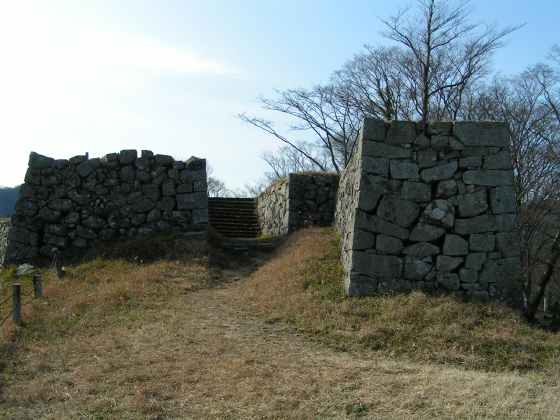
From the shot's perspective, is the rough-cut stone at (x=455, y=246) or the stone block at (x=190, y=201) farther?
the stone block at (x=190, y=201)

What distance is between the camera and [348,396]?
17.5 feet

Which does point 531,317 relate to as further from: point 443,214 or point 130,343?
point 130,343

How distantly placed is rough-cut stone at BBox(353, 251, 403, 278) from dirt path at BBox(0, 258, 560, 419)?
154 cm

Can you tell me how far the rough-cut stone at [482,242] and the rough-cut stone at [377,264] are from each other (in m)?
1.11

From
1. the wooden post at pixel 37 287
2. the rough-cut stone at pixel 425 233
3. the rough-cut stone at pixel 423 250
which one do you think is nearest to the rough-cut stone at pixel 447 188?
the rough-cut stone at pixel 425 233

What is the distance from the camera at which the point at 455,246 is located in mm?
8492

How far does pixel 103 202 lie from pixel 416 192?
7355mm

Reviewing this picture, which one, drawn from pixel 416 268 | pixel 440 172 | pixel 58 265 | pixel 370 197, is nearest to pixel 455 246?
pixel 416 268

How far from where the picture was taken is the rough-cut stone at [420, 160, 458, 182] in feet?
28.5

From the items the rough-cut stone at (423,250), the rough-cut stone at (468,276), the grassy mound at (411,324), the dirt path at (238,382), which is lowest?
the dirt path at (238,382)

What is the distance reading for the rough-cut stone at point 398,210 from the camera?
8.58m

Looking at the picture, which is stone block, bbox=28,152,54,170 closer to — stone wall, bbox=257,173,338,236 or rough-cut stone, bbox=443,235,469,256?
stone wall, bbox=257,173,338,236

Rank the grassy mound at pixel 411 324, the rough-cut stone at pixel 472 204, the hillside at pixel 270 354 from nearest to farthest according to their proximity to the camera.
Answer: the hillside at pixel 270 354 < the grassy mound at pixel 411 324 < the rough-cut stone at pixel 472 204

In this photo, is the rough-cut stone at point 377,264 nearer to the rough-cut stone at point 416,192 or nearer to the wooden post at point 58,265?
the rough-cut stone at point 416,192
